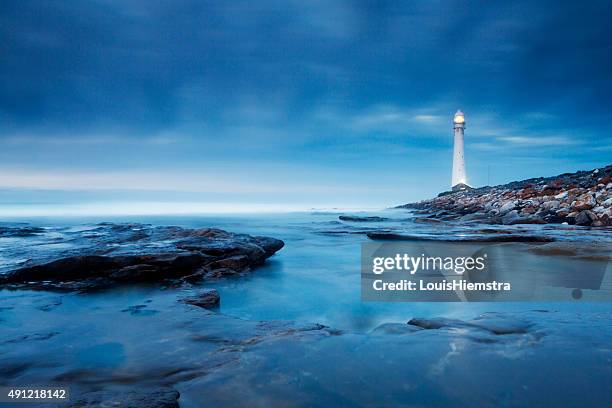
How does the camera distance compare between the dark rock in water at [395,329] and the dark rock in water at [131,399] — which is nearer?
the dark rock in water at [131,399]

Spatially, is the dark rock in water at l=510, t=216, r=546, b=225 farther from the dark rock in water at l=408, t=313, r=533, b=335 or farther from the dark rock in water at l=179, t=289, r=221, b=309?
the dark rock in water at l=179, t=289, r=221, b=309

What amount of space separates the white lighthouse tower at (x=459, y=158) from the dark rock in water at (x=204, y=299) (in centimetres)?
5793

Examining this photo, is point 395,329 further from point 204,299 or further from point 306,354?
point 204,299

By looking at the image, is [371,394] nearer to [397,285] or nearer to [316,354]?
[316,354]

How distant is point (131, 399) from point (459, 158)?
210 ft

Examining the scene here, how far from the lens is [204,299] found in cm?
386

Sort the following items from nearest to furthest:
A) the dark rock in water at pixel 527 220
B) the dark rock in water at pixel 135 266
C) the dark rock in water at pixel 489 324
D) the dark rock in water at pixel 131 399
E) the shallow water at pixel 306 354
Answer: the dark rock in water at pixel 131 399
the shallow water at pixel 306 354
the dark rock in water at pixel 489 324
the dark rock in water at pixel 135 266
the dark rock in water at pixel 527 220

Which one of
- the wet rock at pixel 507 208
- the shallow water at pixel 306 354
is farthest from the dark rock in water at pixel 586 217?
the shallow water at pixel 306 354

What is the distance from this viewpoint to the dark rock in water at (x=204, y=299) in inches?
148

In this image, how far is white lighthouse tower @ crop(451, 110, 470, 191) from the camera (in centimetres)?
5842

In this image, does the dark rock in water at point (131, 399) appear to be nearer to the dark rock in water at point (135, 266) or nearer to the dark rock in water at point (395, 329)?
the dark rock in water at point (395, 329)

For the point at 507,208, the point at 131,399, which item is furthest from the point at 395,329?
the point at 507,208

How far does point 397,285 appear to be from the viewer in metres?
4.95

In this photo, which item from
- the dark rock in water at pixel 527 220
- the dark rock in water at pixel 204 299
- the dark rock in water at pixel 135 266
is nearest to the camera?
the dark rock in water at pixel 204 299
